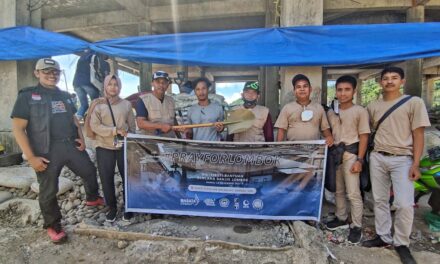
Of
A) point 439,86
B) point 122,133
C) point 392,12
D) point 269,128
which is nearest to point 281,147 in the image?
point 269,128

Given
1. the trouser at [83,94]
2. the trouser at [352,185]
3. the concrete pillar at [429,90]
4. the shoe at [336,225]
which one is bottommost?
the shoe at [336,225]

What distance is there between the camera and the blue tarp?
3.60 m

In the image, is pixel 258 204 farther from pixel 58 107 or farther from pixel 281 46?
pixel 58 107

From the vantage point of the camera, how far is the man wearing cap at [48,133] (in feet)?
8.93

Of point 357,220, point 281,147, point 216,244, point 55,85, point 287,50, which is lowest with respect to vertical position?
point 216,244

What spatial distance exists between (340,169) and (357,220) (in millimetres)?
524

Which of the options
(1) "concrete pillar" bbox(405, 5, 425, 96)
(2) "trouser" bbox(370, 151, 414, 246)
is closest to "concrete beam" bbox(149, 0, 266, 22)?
(1) "concrete pillar" bbox(405, 5, 425, 96)

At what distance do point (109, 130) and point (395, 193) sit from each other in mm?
2832

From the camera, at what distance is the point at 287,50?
333 centimetres

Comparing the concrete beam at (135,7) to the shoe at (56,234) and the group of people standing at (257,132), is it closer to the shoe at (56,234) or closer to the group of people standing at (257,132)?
the group of people standing at (257,132)

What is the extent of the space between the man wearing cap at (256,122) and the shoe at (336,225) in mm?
1090

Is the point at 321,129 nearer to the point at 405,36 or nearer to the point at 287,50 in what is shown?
the point at 287,50

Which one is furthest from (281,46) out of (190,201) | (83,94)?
(83,94)

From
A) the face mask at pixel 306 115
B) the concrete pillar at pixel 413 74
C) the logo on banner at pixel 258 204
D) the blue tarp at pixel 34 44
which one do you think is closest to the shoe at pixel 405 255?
the logo on banner at pixel 258 204
